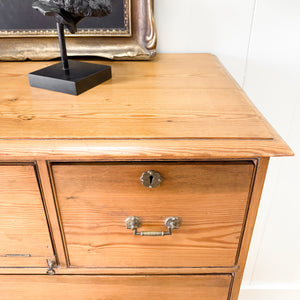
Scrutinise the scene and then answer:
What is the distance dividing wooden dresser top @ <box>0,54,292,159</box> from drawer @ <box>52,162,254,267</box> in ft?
0.16

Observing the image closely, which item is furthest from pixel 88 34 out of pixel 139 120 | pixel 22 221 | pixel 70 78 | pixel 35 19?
pixel 22 221

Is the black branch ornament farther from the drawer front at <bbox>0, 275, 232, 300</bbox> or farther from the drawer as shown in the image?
the drawer front at <bbox>0, 275, 232, 300</bbox>

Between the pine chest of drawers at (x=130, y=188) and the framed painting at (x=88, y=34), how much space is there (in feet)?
0.56

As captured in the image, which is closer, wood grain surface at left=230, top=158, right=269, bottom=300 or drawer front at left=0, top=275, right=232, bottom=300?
wood grain surface at left=230, top=158, right=269, bottom=300

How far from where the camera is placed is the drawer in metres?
0.51

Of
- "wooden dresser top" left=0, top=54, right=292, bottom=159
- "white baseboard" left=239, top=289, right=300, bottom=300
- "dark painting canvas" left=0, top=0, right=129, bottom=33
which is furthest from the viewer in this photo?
"white baseboard" left=239, top=289, right=300, bottom=300

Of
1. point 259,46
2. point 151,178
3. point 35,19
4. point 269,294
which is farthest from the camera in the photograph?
point 269,294

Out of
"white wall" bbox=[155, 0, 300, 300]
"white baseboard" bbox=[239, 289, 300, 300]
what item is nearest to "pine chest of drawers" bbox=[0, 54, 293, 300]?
"white wall" bbox=[155, 0, 300, 300]

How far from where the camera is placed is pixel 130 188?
1.71 ft

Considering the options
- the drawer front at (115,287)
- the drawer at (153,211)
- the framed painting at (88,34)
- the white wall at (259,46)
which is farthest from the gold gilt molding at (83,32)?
the drawer front at (115,287)

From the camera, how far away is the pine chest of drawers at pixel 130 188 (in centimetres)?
47

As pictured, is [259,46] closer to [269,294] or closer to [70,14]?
[70,14]

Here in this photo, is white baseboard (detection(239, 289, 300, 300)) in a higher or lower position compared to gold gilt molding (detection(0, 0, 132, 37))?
lower

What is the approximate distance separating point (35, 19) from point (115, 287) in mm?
714
